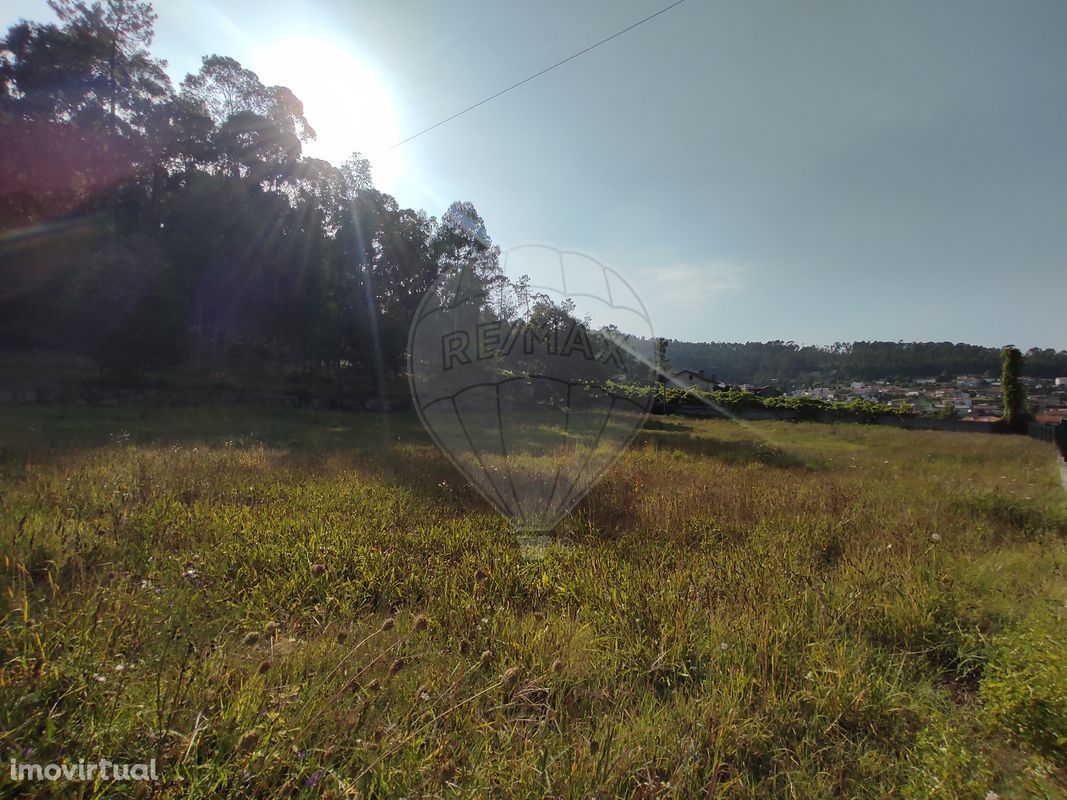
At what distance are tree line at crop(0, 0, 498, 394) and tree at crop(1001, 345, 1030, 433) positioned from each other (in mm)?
31531

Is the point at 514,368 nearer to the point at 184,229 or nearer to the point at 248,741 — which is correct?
the point at 248,741

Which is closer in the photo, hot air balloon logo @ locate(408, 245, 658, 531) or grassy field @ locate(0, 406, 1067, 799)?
grassy field @ locate(0, 406, 1067, 799)

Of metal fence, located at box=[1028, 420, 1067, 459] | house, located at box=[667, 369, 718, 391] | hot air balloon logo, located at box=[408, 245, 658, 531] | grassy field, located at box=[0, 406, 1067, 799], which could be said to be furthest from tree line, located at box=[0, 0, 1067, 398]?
house, located at box=[667, 369, 718, 391]

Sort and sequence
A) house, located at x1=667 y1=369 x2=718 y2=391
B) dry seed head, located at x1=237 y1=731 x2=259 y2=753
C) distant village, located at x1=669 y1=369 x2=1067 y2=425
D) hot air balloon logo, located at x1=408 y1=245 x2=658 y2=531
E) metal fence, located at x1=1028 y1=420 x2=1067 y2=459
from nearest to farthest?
dry seed head, located at x1=237 y1=731 x2=259 y2=753 < hot air balloon logo, located at x1=408 y1=245 x2=658 y2=531 < metal fence, located at x1=1028 y1=420 x2=1067 y2=459 < distant village, located at x1=669 y1=369 x2=1067 y2=425 < house, located at x1=667 y1=369 x2=718 y2=391

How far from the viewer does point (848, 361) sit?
66.4 m

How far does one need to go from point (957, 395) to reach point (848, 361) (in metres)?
28.5

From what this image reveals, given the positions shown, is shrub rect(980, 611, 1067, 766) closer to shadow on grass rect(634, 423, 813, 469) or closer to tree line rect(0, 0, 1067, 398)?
shadow on grass rect(634, 423, 813, 469)

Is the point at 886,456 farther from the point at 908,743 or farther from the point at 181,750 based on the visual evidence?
the point at 181,750

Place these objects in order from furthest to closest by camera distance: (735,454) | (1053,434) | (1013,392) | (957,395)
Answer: (957,395) < (1013,392) < (1053,434) < (735,454)

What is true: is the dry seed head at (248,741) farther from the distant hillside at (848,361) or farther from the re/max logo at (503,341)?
the distant hillside at (848,361)

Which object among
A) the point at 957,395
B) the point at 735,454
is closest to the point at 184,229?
the point at 735,454

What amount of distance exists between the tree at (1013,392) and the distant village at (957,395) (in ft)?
3.04

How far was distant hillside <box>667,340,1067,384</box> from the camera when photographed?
1855 inches

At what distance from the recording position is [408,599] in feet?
8.95
